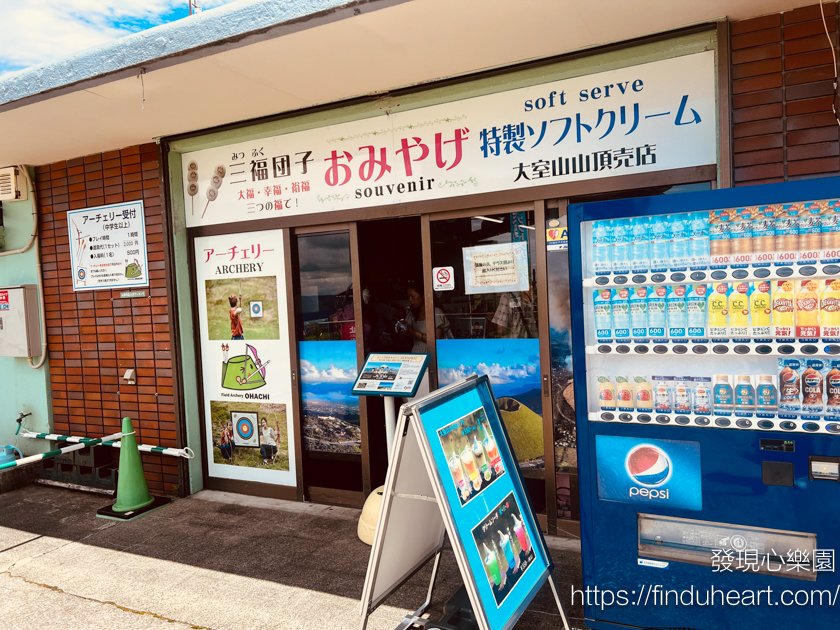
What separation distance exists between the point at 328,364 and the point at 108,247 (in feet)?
9.09

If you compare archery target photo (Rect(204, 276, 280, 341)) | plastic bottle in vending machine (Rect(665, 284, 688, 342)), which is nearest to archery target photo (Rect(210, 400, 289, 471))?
archery target photo (Rect(204, 276, 280, 341))

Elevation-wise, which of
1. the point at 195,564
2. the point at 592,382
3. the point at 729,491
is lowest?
the point at 195,564

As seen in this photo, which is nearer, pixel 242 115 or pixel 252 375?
pixel 242 115

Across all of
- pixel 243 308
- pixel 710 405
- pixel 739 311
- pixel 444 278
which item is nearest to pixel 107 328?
pixel 243 308

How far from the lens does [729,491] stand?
2682 mm

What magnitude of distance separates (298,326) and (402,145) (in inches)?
74.9

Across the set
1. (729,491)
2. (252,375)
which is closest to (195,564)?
(252,375)

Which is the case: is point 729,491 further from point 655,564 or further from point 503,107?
point 503,107

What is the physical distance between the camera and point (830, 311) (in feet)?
8.22

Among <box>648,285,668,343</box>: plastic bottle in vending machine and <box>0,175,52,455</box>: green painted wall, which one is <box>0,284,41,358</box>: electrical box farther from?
<box>648,285,668,343</box>: plastic bottle in vending machine

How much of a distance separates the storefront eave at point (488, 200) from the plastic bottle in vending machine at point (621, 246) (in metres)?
1.17

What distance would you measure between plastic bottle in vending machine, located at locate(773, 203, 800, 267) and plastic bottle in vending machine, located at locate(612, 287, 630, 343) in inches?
26.5

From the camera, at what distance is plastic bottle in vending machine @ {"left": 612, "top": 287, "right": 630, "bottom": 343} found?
9.28ft

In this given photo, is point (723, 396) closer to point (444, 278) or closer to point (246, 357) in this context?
point (444, 278)
